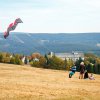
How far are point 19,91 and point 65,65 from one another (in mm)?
119880

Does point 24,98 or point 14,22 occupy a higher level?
point 14,22

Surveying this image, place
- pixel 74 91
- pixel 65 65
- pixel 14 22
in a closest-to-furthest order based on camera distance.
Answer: pixel 74 91, pixel 14 22, pixel 65 65

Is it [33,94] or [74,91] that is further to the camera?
[74,91]

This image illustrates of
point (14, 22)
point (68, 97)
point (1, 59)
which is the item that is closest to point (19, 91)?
point (68, 97)

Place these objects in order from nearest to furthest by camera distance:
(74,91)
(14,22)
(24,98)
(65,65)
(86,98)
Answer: (24,98), (86,98), (74,91), (14,22), (65,65)

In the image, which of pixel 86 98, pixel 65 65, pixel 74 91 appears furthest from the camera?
pixel 65 65

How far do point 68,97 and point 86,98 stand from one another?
149 cm

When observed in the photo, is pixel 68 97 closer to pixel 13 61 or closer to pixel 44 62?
pixel 13 61

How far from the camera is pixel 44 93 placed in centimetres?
3103

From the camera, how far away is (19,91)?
3156cm

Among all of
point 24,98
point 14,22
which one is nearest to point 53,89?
point 24,98

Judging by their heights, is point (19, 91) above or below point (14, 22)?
below

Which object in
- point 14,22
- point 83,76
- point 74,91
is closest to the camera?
point 74,91

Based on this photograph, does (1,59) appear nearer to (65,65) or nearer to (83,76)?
(65,65)
